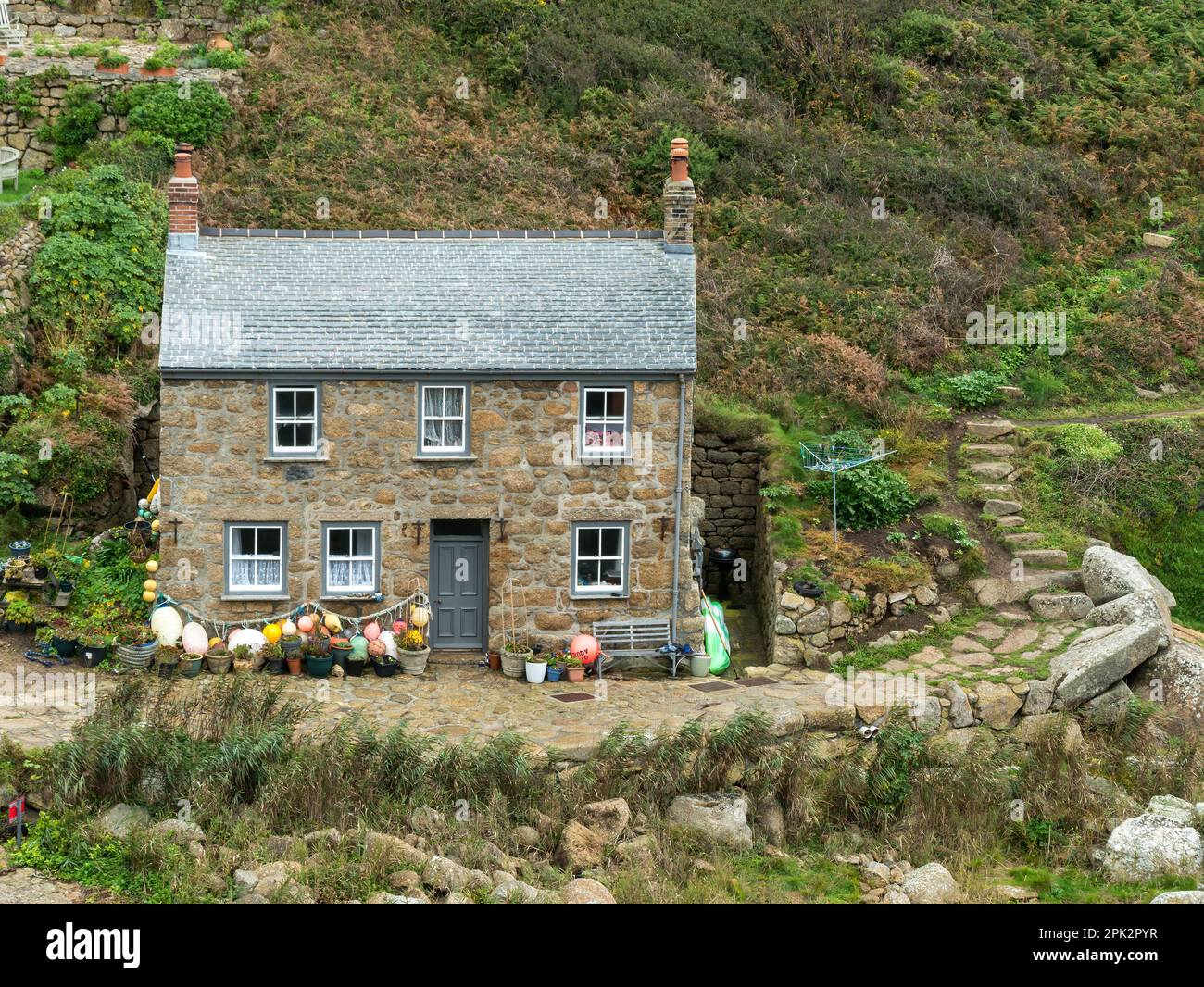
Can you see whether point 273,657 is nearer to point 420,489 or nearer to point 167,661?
point 167,661

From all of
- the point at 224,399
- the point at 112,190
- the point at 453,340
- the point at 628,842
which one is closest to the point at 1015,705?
the point at 628,842

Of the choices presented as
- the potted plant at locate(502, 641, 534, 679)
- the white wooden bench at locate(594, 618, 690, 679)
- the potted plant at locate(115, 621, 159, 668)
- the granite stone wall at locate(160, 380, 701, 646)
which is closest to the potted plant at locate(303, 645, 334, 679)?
the granite stone wall at locate(160, 380, 701, 646)

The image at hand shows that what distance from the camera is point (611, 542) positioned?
22234 mm

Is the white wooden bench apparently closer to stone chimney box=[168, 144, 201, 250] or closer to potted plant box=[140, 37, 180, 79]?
stone chimney box=[168, 144, 201, 250]

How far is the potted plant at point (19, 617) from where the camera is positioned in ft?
70.6

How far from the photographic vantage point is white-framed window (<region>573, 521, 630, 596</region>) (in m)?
22.1

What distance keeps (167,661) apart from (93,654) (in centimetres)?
111

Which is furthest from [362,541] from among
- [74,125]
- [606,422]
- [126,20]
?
[126,20]

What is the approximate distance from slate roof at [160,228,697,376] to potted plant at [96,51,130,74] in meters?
11.7

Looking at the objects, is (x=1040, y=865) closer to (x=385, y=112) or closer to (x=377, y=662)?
(x=377, y=662)

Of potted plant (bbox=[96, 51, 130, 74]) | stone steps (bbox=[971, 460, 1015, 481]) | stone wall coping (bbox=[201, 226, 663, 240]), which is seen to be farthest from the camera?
potted plant (bbox=[96, 51, 130, 74])

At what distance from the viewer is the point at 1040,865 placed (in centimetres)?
1703

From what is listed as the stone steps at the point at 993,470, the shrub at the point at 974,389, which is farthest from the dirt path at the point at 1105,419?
the stone steps at the point at 993,470

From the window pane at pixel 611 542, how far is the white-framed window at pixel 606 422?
1.21 meters
